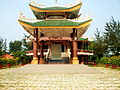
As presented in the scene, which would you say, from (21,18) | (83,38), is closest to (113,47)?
(83,38)

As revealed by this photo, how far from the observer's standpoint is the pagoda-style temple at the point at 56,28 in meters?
19.9

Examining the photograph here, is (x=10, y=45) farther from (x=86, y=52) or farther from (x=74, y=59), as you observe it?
(x=74, y=59)

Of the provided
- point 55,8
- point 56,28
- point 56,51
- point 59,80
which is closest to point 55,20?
point 56,28

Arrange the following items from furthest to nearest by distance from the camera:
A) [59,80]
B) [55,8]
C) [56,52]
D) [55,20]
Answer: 1. [56,52]
2. [55,8]
3. [55,20]
4. [59,80]

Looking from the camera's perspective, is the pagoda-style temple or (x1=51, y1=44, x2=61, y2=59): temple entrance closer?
the pagoda-style temple

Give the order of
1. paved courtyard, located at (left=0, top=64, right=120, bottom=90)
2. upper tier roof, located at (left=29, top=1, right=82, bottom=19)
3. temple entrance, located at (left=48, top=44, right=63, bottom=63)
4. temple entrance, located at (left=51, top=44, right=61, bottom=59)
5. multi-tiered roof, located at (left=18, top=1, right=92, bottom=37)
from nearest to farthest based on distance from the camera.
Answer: paved courtyard, located at (left=0, top=64, right=120, bottom=90) < multi-tiered roof, located at (left=18, top=1, right=92, bottom=37) < upper tier roof, located at (left=29, top=1, right=82, bottom=19) < temple entrance, located at (left=48, top=44, right=63, bottom=63) < temple entrance, located at (left=51, top=44, right=61, bottom=59)

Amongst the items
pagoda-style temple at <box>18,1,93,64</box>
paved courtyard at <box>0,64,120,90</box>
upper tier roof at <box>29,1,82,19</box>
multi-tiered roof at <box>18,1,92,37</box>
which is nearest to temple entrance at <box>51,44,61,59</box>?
pagoda-style temple at <box>18,1,93,64</box>

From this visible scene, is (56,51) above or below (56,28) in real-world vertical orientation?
below

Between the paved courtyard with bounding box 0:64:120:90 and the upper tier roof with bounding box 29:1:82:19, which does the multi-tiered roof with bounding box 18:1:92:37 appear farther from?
the paved courtyard with bounding box 0:64:120:90

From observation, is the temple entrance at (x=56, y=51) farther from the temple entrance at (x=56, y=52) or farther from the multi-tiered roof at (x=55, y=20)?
the multi-tiered roof at (x=55, y=20)

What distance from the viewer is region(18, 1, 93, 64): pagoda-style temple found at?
65.4ft

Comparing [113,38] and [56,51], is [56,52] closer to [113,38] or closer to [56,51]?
[56,51]

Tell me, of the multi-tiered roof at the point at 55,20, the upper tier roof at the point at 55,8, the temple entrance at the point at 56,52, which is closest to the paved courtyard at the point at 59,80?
the multi-tiered roof at the point at 55,20

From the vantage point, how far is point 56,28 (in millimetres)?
20922
